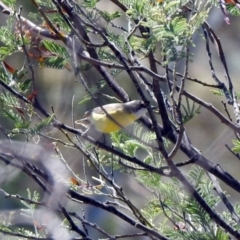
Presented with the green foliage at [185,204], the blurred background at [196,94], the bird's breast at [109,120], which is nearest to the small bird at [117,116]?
the bird's breast at [109,120]

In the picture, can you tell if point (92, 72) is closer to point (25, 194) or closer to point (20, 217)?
point (20, 217)

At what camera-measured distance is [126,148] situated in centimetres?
196

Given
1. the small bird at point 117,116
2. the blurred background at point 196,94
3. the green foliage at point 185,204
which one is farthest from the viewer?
the blurred background at point 196,94

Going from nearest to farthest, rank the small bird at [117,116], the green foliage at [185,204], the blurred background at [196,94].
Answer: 1. the green foliage at [185,204]
2. the small bird at [117,116]
3. the blurred background at [196,94]

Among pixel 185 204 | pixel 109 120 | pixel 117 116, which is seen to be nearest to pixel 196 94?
pixel 117 116

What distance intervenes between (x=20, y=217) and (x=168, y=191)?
1310 millimetres

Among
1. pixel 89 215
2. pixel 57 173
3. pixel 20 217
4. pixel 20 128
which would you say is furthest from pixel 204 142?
pixel 20 128

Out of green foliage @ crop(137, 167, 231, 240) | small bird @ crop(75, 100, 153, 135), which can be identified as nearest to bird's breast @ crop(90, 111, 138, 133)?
small bird @ crop(75, 100, 153, 135)

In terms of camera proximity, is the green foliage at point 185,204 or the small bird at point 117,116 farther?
the small bird at point 117,116

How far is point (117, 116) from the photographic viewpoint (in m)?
2.40

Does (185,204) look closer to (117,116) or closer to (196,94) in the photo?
(117,116)

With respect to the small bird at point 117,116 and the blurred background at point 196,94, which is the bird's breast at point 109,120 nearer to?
the small bird at point 117,116

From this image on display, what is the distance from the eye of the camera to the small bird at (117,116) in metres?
2.20

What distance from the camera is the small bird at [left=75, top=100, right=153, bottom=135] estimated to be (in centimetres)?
220
